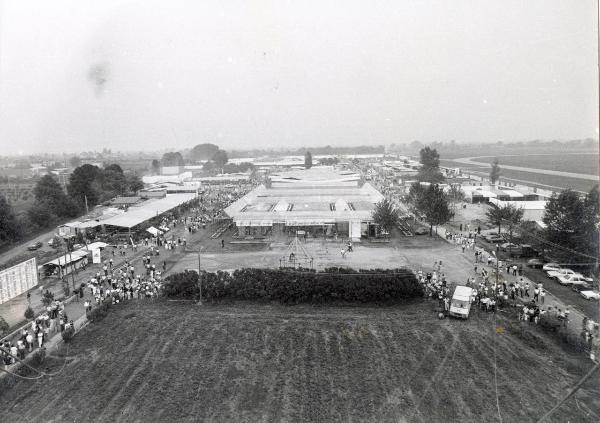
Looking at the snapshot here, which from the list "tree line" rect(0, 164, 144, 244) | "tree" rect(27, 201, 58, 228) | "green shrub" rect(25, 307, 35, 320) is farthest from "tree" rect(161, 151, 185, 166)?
"green shrub" rect(25, 307, 35, 320)

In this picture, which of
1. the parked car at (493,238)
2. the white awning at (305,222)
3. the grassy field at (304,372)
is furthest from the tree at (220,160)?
the grassy field at (304,372)

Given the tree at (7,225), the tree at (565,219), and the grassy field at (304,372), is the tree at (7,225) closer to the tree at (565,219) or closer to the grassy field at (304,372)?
the grassy field at (304,372)

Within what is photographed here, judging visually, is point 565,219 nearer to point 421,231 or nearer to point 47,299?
point 421,231

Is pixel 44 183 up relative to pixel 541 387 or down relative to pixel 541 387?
up

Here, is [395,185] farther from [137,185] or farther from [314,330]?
[314,330]

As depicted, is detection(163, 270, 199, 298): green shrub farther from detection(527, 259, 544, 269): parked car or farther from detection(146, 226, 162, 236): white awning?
detection(527, 259, 544, 269): parked car

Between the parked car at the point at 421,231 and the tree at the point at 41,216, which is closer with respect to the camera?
the parked car at the point at 421,231

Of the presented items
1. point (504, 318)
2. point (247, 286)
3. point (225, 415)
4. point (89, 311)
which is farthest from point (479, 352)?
point (89, 311)
